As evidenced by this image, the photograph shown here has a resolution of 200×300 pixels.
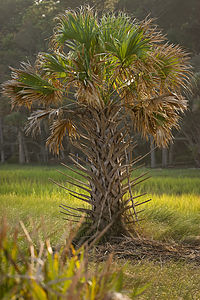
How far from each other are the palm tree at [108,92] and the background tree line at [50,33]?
1393 centimetres

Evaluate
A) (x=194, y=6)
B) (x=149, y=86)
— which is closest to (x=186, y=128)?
(x=194, y=6)

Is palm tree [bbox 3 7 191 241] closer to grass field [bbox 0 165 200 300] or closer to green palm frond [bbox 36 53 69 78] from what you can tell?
A: green palm frond [bbox 36 53 69 78]

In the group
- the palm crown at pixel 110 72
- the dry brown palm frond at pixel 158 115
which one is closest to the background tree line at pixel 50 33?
the dry brown palm frond at pixel 158 115

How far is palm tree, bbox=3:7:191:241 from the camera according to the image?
6195mm

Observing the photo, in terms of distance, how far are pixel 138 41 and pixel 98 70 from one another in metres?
0.82

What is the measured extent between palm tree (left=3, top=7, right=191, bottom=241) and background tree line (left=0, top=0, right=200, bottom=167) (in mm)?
13928

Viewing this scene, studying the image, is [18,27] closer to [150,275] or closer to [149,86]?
[149,86]

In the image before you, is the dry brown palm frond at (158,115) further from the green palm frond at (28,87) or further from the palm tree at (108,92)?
the green palm frond at (28,87)

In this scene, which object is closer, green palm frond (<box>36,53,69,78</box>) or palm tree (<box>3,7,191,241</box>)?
palm tree (<box>3,7,191,241</box>)

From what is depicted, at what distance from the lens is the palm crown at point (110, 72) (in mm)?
6109

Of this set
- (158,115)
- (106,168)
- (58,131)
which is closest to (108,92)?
(158,115)

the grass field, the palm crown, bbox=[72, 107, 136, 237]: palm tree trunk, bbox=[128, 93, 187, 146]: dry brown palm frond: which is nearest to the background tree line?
the grass field

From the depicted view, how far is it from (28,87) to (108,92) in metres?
1.39

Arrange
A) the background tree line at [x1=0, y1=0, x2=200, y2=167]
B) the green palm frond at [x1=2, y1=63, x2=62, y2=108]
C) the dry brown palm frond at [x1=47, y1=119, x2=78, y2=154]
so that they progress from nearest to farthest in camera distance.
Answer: the green palm frond at [x1=2, y1=63, x2=62, y2=108] < the dry brown palm frond at [x1=47, y1=119, x2=78, y2=154] < the background tree line at [x1=0, y1=0, x2=200, y2=167]
